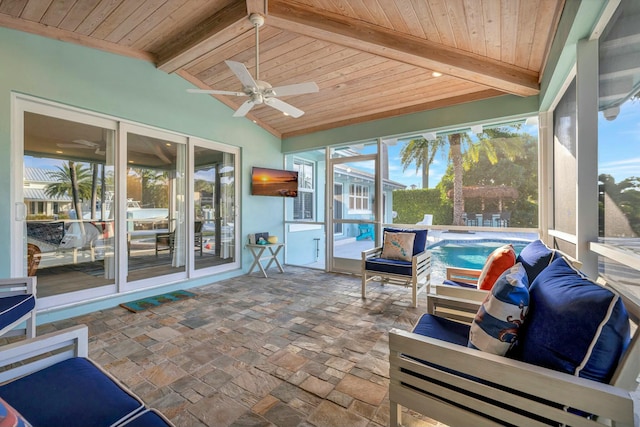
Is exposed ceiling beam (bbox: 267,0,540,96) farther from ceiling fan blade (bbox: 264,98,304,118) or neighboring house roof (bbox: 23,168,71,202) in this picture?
neighboring house roof (bbox: 23,168,71,202)

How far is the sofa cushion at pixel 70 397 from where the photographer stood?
104 cm

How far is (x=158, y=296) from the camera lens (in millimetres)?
3900

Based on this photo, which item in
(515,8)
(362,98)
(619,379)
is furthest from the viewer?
(362,98)

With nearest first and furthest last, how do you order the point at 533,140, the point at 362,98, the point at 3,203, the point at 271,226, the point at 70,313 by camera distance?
the point at 3,203 < the point at 70,313 < the point at 533,140 < the point at 362,98 < the point at 271,226

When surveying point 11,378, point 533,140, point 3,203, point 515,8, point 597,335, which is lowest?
point 11,378

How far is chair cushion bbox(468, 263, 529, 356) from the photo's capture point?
46.5 inches

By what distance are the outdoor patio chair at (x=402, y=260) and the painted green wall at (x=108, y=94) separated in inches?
100

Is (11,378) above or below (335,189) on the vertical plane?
below

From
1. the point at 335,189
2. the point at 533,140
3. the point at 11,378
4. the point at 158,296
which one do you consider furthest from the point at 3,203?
the point at 533,140

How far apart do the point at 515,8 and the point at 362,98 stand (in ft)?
7.67

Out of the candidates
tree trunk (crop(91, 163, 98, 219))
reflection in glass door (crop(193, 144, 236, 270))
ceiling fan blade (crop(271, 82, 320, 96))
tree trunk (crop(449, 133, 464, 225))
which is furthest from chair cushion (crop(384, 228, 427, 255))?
tree trunk (crop(91, 163, 98, 219))

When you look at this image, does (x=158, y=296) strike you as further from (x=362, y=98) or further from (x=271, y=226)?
(x=362, y=98)

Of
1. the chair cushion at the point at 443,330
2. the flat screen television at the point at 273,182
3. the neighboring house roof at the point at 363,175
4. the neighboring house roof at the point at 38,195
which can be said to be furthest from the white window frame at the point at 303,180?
the chair cushion at the point at 443,330

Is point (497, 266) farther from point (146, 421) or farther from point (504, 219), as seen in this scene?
point (146, 421)
